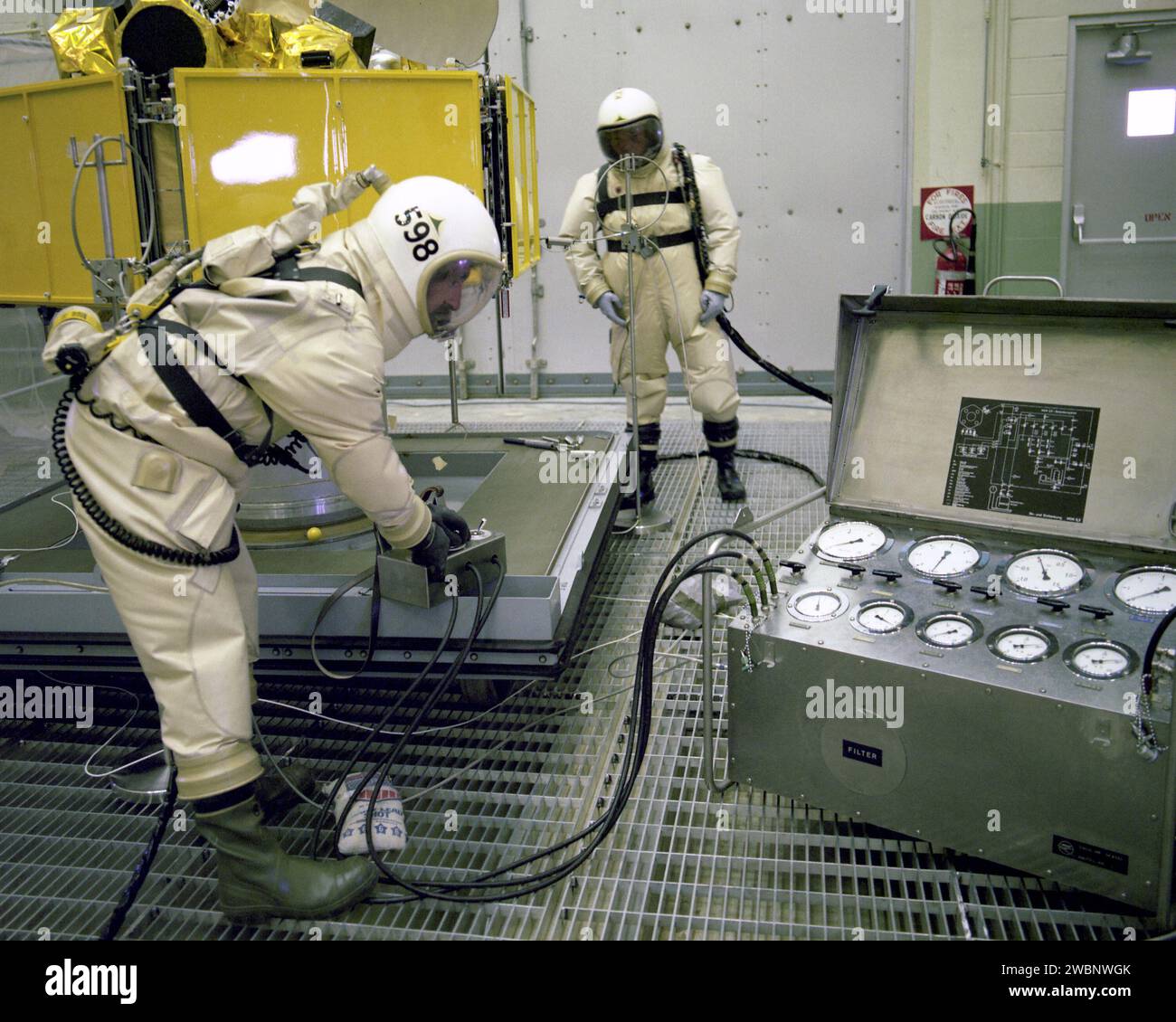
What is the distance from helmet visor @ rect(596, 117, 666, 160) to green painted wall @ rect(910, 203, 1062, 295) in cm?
249

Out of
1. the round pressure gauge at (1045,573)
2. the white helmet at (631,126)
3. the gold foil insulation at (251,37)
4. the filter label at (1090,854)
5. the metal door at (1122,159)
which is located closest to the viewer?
the filter label at (1090,854)

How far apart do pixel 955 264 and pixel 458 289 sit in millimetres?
4591

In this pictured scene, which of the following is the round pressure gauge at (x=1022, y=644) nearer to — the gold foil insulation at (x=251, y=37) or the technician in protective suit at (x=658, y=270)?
the technician in protective suit at (x=658, y=270)

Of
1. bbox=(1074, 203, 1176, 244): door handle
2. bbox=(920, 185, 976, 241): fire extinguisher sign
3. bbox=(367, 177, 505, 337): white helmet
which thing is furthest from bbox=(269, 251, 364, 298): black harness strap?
bbox=(1074, 203, 1176, 244): door handle

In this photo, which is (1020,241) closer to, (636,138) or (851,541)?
(636,138)

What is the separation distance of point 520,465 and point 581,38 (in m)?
3.89

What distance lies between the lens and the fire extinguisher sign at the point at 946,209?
621cm

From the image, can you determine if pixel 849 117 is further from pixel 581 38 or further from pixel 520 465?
pixel 520 465

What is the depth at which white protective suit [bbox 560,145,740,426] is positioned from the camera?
4.86 meters

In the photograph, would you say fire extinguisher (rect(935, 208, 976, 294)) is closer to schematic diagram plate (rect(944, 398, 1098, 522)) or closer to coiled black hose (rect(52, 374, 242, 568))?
schematic diagram plate (rect(944, 398, 1098, 522))

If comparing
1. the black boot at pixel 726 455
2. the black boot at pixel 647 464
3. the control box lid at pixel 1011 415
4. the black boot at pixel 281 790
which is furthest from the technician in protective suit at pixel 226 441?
the black boot at pixel 726 455

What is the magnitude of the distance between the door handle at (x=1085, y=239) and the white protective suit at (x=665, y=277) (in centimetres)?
247

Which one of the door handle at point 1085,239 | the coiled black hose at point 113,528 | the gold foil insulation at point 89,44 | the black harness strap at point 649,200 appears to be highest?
the gold foil insulation at point 89,44

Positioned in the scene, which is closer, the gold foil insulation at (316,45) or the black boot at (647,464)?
the gold foil insulation at (316,45)
